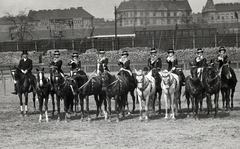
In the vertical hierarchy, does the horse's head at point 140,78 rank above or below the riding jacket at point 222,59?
below

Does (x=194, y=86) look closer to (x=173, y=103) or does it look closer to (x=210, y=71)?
(x=210, y=71)

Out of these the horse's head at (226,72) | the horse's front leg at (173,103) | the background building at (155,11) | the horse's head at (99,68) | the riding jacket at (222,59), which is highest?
the background building at (155,11)

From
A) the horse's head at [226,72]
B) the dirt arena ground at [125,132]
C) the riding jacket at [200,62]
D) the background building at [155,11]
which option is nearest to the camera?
the dirt arena ground at [125,132]

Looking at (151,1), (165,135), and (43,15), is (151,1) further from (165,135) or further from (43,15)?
(165,135)

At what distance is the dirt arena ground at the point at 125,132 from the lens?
39.6ft

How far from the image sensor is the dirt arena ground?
12078mm

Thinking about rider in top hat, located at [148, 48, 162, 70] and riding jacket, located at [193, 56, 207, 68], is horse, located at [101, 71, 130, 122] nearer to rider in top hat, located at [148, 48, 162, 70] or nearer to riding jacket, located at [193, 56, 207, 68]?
rider in top hat, located at [148, 48, 162, 70]

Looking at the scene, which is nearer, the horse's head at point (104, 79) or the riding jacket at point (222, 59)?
the horse's head at point (104, 79)

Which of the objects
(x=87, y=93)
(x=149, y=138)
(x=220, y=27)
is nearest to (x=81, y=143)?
(x=149, y=138)

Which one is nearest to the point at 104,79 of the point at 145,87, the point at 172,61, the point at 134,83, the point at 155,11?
the point at 145,87

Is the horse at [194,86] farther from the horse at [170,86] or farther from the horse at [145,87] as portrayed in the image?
the horse at [145,87]

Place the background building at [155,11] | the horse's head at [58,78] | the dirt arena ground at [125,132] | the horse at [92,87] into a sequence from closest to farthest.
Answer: the dirt arena ground at [125,132]
the horse's head at [58,78]
the horse at [92,87]
the background building at [155,11]

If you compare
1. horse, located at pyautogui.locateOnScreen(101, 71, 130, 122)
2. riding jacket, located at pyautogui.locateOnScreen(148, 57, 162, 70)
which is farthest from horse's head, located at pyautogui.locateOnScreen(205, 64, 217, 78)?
horse, located at pyautogui.locateOnScreen(101, 71, 130, 122)

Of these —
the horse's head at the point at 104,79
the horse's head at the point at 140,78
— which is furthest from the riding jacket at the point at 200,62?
the horse's head at the point at 104,79
